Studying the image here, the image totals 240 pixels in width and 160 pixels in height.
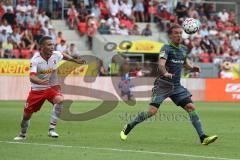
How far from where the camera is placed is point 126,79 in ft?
119

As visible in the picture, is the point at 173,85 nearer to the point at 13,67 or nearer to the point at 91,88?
the point at 13,67

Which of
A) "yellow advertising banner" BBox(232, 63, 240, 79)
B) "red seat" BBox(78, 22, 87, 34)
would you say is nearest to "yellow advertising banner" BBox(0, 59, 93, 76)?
"red seat" BBox(78, 22, 87, 34)

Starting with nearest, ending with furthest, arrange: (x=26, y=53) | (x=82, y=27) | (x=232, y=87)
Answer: (x=26, y=53)
(x=232, y=87)
(x=82, y=27)

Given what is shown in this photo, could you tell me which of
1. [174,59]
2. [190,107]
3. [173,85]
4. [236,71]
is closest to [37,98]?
[173,85]

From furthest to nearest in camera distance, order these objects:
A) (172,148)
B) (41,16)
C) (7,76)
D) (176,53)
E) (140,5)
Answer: (140,5), (41,16), (7,76), (176,53), (172,148)

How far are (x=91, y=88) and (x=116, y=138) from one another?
64.2 ft

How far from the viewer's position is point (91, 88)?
3581 centimetres

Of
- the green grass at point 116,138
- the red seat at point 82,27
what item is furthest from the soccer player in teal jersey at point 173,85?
the red seat at point 82,27

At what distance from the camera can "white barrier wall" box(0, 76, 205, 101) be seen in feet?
112

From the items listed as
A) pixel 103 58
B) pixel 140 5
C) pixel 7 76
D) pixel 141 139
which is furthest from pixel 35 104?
pixel 140 5

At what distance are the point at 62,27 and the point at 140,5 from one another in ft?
18.1

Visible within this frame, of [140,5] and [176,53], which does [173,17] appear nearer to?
[140,5]

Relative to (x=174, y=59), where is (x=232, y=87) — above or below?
below

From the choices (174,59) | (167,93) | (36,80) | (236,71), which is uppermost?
(174,59)
